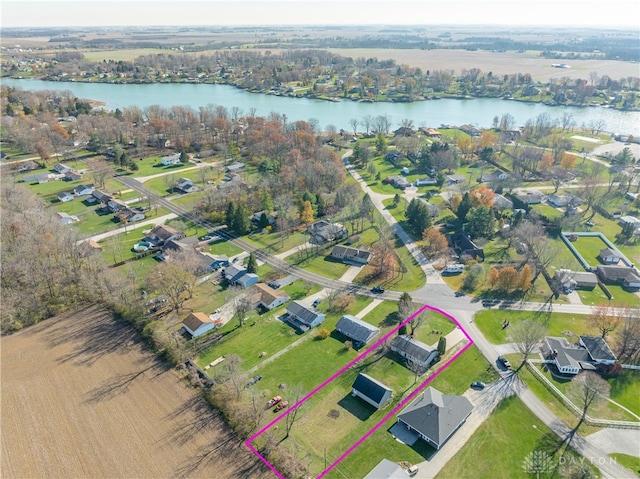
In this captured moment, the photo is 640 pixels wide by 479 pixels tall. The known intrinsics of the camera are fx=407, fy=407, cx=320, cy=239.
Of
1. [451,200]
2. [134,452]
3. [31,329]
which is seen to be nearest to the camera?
[134,452]

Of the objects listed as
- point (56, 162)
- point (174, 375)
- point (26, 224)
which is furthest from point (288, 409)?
point (56, 162)

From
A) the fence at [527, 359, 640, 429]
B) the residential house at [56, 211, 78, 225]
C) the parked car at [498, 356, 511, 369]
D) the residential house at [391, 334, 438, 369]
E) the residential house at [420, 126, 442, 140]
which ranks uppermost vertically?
the residential house at [420, 126, 442, 140]

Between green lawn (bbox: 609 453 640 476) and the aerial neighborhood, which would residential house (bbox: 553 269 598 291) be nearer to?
the aerial neighborhood

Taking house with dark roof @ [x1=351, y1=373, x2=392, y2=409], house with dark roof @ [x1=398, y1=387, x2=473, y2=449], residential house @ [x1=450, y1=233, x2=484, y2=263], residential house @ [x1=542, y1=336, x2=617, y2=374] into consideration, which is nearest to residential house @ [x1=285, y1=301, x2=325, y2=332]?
house with dark roof @ [x1=351, y1=373, x2=392, y2=409]

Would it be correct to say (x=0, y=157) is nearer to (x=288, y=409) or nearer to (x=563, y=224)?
(x=288, y=409)

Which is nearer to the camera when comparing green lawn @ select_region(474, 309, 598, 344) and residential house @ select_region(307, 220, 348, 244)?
green lawn @ select_region(474, 309, 598, 344)

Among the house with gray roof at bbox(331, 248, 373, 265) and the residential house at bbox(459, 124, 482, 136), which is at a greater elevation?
the residential house at bbox(459, 124, 482, 136)
